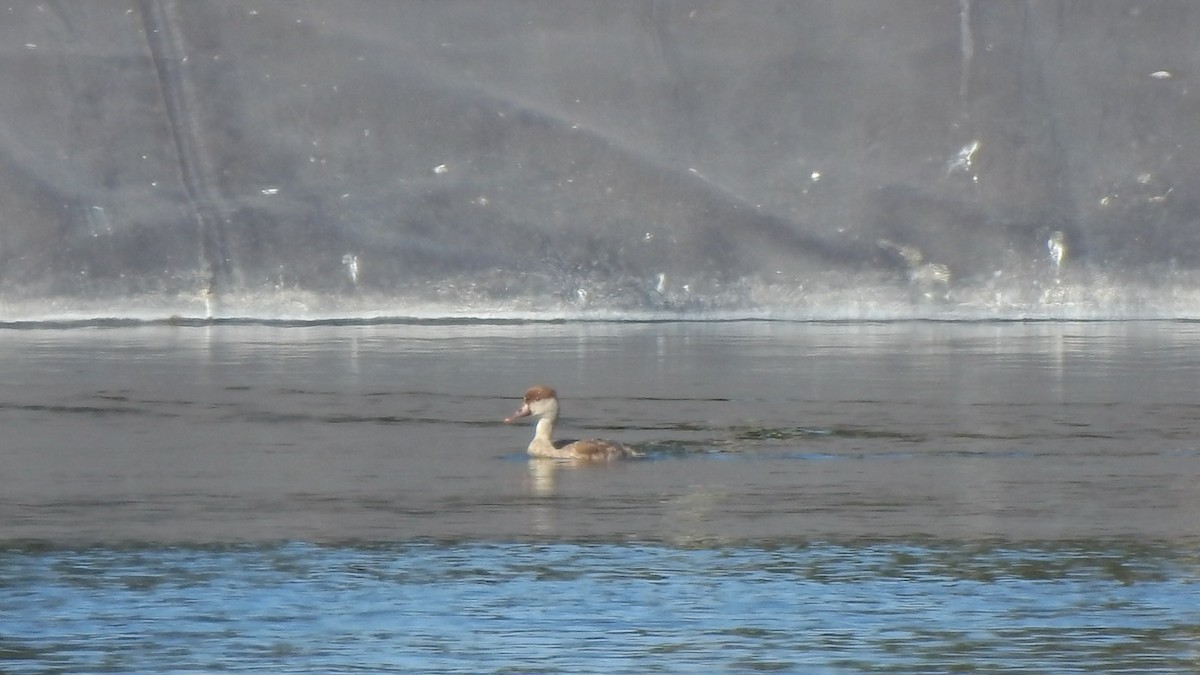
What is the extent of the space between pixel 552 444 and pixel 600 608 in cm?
511

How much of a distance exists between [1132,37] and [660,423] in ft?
58.7

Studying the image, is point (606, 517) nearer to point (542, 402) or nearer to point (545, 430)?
point (545, 430)

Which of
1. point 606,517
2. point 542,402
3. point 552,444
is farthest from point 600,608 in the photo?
point 542,402

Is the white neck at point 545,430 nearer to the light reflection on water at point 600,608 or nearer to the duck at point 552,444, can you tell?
the duck at point 552,444

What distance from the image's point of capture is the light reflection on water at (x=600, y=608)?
7684 millimetres

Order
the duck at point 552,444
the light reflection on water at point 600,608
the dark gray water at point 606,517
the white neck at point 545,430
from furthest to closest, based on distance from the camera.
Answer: the white neck at point 545,430, the duck at point 552,444, the dark gray water at point 606,517, the light reflection on water at point 600,608

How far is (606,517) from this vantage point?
11.0 meters

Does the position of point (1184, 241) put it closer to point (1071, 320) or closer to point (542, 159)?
point (1071, 320)

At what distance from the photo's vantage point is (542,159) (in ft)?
96.0

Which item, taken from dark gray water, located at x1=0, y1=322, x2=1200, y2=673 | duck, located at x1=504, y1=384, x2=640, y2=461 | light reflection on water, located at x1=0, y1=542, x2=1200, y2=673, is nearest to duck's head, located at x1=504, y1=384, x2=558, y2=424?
duck, located at x1=504, y1=384, x2=640, y2=461

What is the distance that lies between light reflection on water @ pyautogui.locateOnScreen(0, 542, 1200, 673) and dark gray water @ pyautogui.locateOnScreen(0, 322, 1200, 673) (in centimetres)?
2

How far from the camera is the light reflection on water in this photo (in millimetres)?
7684

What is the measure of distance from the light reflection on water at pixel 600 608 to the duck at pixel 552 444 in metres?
3.27

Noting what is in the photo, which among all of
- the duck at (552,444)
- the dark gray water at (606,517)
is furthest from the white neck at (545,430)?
the dark gray water at (606,517)
